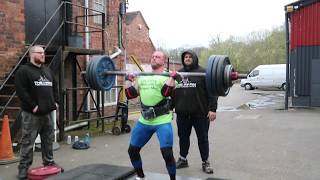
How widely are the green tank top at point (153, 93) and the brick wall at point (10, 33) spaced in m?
4.71

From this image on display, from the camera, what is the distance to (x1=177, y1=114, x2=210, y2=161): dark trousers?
6.67 metres

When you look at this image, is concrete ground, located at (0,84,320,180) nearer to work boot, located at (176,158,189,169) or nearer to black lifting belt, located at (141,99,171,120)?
work boot, located at (176,158,189,169)

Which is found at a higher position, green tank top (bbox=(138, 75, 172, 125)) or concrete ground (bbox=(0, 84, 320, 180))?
green tank top (bbox=(138, 75, 172, 125))

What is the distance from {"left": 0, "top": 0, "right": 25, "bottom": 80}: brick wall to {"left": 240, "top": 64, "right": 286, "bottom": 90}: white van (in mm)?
25045

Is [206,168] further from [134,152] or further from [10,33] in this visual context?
[10,33]

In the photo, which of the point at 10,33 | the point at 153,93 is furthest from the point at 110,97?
the point at 153,93

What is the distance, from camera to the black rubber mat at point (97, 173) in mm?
5996

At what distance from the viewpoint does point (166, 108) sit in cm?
558

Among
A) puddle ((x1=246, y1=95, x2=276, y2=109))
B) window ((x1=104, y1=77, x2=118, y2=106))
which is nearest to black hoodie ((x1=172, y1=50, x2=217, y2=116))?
window ((x1=104, y1=77, x2=118, y2=106))

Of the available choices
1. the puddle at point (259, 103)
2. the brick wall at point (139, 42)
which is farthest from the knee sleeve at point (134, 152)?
the brick wall at point (139, 42)

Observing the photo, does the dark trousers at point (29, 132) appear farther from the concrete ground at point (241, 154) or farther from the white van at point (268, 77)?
the white van at point (268, 77)

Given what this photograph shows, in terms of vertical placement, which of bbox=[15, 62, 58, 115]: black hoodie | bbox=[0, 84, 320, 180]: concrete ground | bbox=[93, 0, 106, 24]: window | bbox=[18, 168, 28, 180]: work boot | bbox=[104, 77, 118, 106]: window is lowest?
bbox=[0, 84, 320, 180]: concrete ground

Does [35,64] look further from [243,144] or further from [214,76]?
[243,144]

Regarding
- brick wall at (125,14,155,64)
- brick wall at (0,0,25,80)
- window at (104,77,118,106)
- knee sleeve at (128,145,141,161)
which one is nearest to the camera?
knee sleeve at (128,145,141,161)
